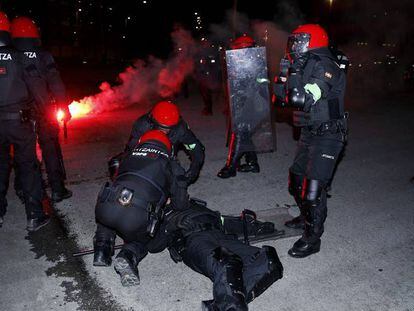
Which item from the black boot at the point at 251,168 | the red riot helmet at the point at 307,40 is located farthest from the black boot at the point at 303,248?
the black boot at the point at 251,168

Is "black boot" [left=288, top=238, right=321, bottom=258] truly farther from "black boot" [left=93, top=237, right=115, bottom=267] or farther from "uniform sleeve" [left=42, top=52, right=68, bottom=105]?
"uniform sleeve" [left=42, top=52, right=68, bottom=105]

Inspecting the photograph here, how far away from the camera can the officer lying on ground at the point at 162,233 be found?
3133 mm

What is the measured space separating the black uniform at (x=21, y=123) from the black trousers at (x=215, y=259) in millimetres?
2088

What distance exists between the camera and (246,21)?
13914mm

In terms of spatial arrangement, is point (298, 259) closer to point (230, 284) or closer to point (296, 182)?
point (296, 182)

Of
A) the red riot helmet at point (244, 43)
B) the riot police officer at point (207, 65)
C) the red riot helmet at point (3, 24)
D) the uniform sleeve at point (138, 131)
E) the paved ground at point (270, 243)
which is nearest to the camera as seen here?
the paved ground at point (270, 243)

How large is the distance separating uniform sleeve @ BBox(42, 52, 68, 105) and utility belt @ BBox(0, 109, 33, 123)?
0.54m

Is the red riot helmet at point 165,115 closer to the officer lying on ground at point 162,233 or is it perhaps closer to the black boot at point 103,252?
the officer lying on ground at point 162,233

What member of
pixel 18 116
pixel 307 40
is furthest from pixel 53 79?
pixel 307 40

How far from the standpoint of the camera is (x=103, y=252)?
142 inches

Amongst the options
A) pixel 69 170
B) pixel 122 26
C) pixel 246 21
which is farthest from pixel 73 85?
pixel 122 26

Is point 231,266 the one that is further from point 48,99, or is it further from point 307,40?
point 48,99

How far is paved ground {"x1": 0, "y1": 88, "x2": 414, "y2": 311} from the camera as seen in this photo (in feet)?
10.7

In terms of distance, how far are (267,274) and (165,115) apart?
6.88 ft
